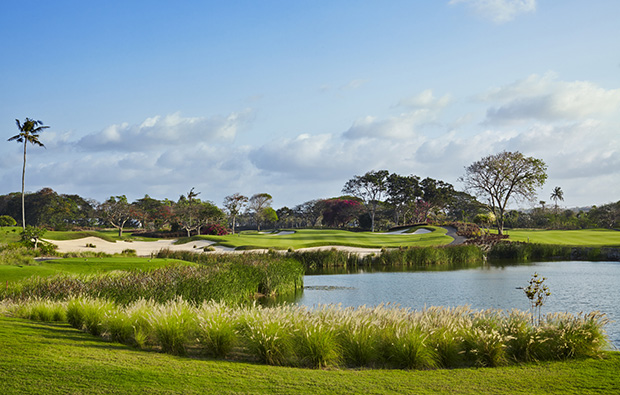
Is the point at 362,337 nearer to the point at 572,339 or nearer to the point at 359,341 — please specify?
the point at 359,341

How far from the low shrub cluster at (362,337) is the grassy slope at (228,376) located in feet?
1.14

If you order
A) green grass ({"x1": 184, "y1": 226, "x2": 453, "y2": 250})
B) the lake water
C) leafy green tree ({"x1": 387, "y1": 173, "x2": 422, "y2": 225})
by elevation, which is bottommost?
the lake water

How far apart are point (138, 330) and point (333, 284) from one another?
1424 cm

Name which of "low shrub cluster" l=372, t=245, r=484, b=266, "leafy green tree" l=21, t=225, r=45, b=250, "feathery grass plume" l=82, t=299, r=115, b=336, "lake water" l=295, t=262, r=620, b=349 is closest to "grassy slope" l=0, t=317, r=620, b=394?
"feathery grass plume" l=82, t=299, r=115, b=336

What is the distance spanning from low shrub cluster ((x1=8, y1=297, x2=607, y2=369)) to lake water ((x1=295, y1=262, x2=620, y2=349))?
2.80m

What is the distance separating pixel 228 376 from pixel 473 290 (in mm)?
14221

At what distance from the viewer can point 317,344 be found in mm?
6855

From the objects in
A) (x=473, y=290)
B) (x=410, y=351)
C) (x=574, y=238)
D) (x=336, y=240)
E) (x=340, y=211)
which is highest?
(x=340, y=211)

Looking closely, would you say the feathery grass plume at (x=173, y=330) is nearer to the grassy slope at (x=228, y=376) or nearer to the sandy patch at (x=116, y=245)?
the grassy slope at (x=228, y=376)

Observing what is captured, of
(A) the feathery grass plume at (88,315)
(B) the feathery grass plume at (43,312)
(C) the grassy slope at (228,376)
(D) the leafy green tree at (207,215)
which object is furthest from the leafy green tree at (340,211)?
(C) the grassy slope at (228,376)

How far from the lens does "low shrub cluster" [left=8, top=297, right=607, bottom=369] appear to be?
22.8 ft

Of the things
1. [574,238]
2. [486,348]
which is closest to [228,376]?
[486,348]

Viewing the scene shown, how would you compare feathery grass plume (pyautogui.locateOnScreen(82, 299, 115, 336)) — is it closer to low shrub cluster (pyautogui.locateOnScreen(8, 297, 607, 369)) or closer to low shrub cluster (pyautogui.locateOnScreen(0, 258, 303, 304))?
low shrub cluster (pyautogui.locateOnScreen(8, 297, 607, 369))

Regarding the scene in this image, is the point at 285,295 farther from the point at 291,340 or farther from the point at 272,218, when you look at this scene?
the point at 272,218
